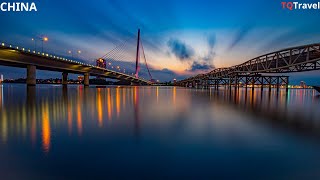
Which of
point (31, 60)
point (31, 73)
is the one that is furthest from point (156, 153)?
point (31, 73)

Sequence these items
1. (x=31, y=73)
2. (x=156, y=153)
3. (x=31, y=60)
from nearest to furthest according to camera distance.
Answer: (x=156, y=153) < (x=31, y=60) < (x=31, y=73)

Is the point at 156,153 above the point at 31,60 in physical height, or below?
below

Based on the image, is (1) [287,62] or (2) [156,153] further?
(1) [287,62]

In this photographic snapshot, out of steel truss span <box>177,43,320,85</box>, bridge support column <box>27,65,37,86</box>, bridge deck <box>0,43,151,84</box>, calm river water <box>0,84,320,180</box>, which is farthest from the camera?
bridge support column <box>27,65,37,86</box>

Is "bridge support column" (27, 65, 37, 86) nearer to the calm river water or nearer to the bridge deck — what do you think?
the bridge deck

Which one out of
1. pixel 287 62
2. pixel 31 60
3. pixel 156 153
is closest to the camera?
pixel 156 153

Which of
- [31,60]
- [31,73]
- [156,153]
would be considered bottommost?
[156,153]

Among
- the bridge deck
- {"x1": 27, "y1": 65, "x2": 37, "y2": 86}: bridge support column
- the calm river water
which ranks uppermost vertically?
the bridge deck

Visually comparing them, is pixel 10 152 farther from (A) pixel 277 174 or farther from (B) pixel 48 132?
(A) pixel 277 174

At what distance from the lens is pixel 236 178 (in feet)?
14.6

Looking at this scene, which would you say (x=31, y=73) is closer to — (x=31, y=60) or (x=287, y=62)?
(x=31, y=60)

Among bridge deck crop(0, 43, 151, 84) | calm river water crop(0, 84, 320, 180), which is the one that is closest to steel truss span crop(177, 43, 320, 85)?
calm river water crop(0, 84, 320, 180)

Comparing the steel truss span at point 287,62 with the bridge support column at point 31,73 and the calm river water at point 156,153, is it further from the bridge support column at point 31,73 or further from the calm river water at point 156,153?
the bridge support column at point 31,73

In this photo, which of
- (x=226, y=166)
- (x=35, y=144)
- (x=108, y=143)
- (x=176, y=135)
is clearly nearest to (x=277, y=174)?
(x=226, y=166)
